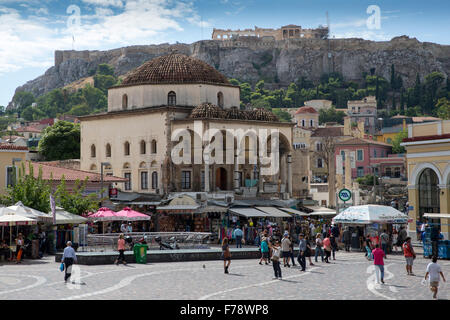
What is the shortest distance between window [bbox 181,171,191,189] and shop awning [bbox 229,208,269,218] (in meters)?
5.45

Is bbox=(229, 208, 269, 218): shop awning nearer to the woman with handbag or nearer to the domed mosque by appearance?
the domed mosque

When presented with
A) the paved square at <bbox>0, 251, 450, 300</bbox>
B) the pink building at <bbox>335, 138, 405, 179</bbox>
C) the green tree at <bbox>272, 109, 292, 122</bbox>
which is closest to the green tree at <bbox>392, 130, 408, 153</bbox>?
the pink building at <bbox>335, 138, 405, 179</bbox>

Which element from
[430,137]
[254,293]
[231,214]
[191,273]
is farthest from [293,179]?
[254,293]

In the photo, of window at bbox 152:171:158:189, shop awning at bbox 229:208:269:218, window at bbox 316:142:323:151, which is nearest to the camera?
shop awning at bbox 229:208:269:218

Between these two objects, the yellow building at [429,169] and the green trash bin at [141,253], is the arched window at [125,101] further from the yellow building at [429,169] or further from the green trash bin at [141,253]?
the green trash bin at [141,253]

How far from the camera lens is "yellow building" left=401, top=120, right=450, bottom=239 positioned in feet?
129

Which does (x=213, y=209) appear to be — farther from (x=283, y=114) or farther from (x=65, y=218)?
(x=283, y=114)

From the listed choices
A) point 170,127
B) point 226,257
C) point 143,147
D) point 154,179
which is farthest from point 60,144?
point 226,257

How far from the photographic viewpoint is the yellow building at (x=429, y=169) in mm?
39250

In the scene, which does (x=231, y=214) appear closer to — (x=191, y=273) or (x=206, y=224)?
(x=206, y=224)

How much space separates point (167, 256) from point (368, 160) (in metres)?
84.6

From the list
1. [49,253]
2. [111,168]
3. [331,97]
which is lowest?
[49,253]
